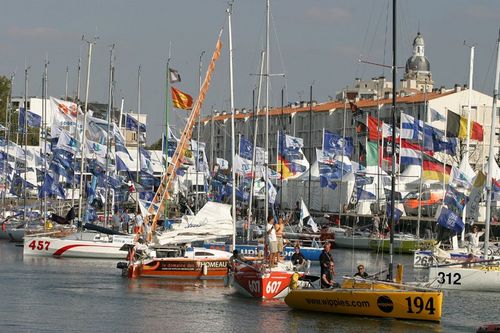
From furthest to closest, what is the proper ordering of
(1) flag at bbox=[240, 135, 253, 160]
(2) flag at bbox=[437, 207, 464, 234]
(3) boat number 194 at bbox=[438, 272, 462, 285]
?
1. (1) flag at bbox=[240, 135, 253, 160]
2. (2) flag at bbox=[437, 207, 464, 234]
3. (3) boat number 194 at bbox=[438, 272, 462, 285]

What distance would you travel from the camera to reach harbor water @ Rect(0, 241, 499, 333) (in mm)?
36000

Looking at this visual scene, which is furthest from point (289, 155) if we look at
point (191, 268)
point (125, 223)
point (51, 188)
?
point (191, 268)

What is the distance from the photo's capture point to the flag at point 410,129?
232 ft

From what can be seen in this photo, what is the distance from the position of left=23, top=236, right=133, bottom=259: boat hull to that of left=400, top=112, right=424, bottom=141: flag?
18.8 meters

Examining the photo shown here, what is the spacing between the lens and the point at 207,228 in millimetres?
54281

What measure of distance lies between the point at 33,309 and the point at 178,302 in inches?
215

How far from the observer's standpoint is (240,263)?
43.2 metres

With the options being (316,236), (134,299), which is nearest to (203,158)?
(316,236)

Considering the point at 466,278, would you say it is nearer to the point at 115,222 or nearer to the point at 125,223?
the point at 115,222

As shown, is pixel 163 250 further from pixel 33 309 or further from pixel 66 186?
pixel 66 186

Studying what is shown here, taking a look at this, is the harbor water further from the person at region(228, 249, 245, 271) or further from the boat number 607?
the person at region(228, 249, 245, 271)

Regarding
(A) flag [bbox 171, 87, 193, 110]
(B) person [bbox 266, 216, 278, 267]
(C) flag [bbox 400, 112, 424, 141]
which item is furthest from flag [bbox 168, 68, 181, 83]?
(B) person [bbox 266, 216, 278, 267]

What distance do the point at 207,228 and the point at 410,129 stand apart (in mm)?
21060

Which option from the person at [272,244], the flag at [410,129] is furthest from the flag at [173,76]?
the person at [272,244]
